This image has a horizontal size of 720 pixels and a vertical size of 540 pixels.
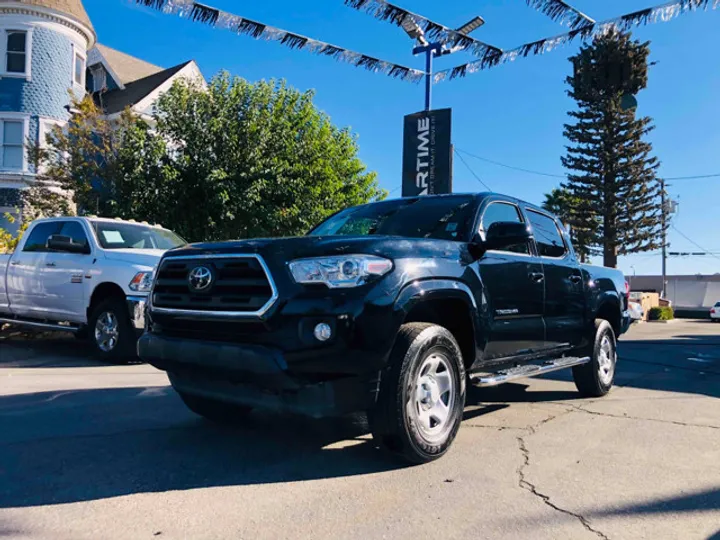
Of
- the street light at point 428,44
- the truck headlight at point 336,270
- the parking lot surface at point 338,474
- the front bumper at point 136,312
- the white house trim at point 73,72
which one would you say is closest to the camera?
the parking lot surface at point 338,474

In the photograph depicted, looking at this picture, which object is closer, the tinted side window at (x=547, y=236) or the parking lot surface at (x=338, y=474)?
the parking lot surface at (x=338, y=474)

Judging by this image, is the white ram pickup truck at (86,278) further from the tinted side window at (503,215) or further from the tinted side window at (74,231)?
the tinted side window at (503,215)

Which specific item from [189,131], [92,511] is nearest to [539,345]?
[92,511]

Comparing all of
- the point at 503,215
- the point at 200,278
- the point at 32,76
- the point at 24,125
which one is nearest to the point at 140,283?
the point at 200,278

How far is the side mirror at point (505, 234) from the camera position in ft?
14.4

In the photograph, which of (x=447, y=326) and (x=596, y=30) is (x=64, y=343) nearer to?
(x=447, y=326)

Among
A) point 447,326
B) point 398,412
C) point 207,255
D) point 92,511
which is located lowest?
point 92,511

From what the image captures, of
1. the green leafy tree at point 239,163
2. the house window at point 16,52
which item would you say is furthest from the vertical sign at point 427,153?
the house window at point 16,52

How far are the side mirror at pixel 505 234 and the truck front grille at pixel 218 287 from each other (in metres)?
1.75

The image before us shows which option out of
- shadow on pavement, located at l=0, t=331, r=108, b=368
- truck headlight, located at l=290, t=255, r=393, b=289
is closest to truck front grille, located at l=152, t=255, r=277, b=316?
truck headlight, located at l=290, t=255, r=393, b=289

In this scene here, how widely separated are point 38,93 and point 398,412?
2345 cm

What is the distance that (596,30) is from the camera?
1136cm

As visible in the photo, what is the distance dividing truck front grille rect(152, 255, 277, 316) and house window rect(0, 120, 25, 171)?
68.5 feet

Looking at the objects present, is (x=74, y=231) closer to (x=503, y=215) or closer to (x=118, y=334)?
(x=118, y=334)
